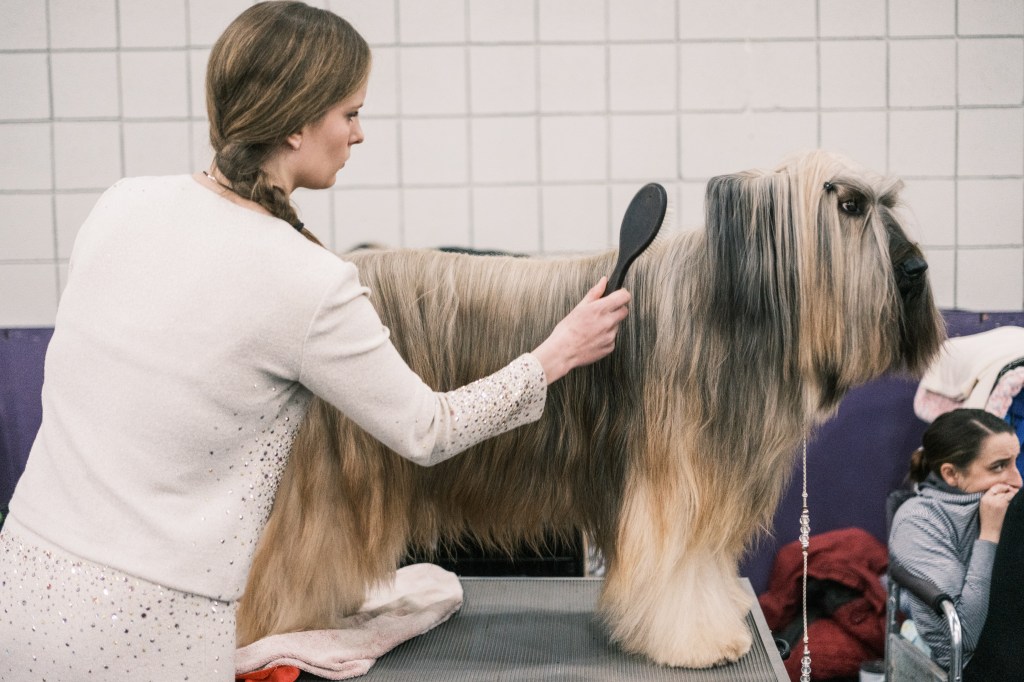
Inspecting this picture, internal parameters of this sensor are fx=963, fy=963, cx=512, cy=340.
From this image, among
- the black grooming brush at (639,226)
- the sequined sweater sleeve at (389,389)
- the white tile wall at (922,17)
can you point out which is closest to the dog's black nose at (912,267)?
the black grooming brush at (639,226)

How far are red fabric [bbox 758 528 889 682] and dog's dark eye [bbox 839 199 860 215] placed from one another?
1.58 meters

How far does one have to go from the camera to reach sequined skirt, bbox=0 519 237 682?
1187mm

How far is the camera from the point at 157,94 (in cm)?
312

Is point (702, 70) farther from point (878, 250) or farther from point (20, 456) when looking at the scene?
point (20, 456)

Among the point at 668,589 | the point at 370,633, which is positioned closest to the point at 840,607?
the point at 668,589

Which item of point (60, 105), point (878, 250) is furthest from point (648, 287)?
point (60, 105)

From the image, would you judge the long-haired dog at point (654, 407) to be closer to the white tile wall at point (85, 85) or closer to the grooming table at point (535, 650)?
the grooming table at point (535, 650)

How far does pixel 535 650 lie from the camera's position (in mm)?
1911

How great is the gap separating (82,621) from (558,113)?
7.54 feet

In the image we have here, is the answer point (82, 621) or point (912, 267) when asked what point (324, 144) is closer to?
point (82, 621)

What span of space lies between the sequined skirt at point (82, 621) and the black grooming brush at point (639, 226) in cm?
86

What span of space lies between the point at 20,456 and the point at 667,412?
7.58ft

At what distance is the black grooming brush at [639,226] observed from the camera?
1.64 metres

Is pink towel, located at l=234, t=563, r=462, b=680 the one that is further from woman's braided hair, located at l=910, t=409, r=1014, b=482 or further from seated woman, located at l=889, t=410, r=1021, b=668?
woman's braided hair, located at l=910, t=409, r=1014, b=482
